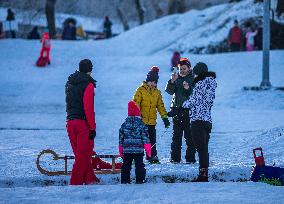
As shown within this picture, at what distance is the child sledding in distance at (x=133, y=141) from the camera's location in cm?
802

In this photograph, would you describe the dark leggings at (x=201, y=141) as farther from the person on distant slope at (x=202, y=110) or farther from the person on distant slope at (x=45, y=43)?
the person on distant slope at (x=45, y=43)

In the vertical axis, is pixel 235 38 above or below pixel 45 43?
above

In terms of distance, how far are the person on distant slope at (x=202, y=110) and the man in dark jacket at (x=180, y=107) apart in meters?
1.11

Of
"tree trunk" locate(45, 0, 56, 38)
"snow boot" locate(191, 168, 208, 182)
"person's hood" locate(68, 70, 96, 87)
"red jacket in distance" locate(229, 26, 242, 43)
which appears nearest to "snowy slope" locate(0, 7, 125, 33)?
"tree trunk" locate(45, 0, 56, 38)

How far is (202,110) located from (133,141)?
104cm

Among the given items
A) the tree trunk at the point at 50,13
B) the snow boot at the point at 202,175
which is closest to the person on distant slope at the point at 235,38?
the tree trunk at the point at 50,13

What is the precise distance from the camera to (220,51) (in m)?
29.7

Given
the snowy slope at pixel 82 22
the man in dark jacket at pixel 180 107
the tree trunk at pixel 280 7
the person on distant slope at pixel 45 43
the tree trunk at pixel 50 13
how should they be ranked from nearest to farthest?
the man in dark jacket at pixel 180 107, the person on distant slope at pixel 45 43, the tree trunk at pixel 280 7, the tree trunk at pixel 50 13, the snowy slope at pixel 82 22

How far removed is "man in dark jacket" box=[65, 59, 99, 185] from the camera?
8039 millimetres

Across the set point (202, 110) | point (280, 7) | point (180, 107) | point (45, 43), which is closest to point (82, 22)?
point (280, 7)

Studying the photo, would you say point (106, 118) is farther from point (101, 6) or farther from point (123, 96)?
point (101, 6)

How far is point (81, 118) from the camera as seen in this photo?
8117 millimetres

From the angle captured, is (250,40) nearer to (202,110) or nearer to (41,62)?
(41,62)

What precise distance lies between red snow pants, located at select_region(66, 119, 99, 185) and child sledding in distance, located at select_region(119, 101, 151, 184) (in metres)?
0.43
